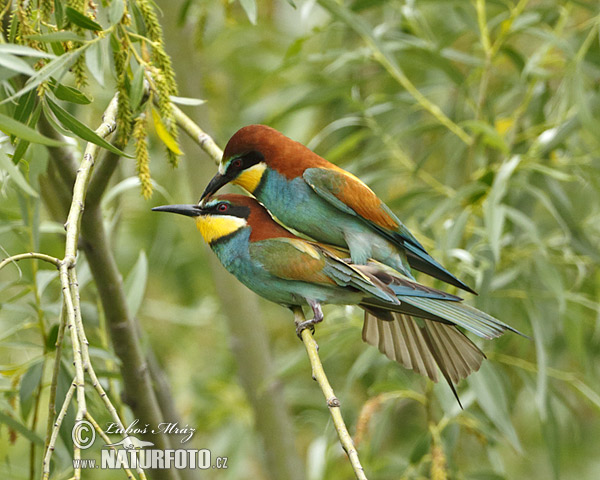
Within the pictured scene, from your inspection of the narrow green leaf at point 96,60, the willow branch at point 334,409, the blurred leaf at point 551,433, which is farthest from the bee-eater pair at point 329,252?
the blurred leaf at point 551,433

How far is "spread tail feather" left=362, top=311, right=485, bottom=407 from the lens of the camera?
4.65 feet

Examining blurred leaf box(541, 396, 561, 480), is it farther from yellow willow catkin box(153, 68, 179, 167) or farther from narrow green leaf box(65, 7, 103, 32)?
narrow green leaf box(65, 7, 103, 32)

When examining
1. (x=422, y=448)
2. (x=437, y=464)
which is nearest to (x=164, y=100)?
(x=437, y=464)

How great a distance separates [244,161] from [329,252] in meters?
0.26

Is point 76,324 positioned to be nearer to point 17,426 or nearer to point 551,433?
point 17,426

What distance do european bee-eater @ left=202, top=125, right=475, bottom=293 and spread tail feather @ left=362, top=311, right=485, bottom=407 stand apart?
0.13 m

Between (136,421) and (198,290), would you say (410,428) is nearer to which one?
(198,290)

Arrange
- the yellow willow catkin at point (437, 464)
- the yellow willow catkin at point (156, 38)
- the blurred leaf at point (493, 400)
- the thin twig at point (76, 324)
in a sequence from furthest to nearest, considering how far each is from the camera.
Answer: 1. the blurred leaf at point (493, 400)
2. the yellow willow catkin at point (437, 464)
3. the yellow willow catkin at point (156, 38)
4. the thin twig at point (76, 324)

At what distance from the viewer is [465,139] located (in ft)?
6.85

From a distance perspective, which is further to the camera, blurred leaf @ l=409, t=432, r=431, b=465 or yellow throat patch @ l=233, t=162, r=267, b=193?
blurred leaf @ l=409, t=432, r=431, b=465

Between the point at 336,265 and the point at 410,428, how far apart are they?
158cm

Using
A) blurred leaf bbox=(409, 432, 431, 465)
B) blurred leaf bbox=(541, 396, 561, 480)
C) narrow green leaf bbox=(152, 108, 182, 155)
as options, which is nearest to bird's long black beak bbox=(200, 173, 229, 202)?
narrow green leaf bbox=(152, 108, 182, 155)

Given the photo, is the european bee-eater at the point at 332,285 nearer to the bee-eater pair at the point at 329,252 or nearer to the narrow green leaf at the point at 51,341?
the bee-eater pair at the point at 329,252

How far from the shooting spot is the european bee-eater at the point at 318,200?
61.6 inches
